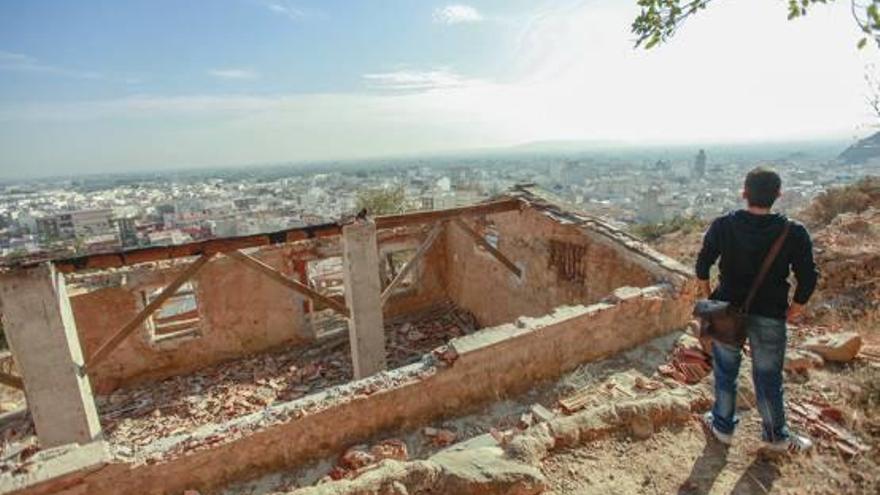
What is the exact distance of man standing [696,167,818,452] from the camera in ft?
9.31

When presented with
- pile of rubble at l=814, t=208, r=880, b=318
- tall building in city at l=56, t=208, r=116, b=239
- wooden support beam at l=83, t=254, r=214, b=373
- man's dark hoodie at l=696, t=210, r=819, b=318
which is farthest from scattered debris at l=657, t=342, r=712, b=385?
tall building in city at l=56, t=208, r=116, b=239

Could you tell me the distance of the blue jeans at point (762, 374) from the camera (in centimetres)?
298

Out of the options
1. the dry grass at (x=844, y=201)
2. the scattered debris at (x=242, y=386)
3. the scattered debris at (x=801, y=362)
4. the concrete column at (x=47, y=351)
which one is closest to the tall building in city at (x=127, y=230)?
the scattered debris at (x=242, y=386)

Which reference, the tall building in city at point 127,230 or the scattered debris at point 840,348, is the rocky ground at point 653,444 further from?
the tall building in city at point 127,230

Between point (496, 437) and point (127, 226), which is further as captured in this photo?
point (127, 226)

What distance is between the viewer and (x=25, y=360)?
539cm

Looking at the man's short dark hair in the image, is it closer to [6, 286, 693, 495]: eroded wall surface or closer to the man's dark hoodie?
the man's dark hoodie

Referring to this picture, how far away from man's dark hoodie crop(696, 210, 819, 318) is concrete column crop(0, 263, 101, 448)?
23.6 ft

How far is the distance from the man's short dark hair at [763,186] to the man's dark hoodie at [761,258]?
0.11 metres

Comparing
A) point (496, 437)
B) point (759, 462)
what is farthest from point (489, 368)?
point (759, 462)

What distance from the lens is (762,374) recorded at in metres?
3.07

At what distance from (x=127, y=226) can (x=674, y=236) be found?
44.7 m

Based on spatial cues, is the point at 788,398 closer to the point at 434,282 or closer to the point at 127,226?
the point at 434,282

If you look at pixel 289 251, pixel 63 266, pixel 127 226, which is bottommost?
pixel 127 226
